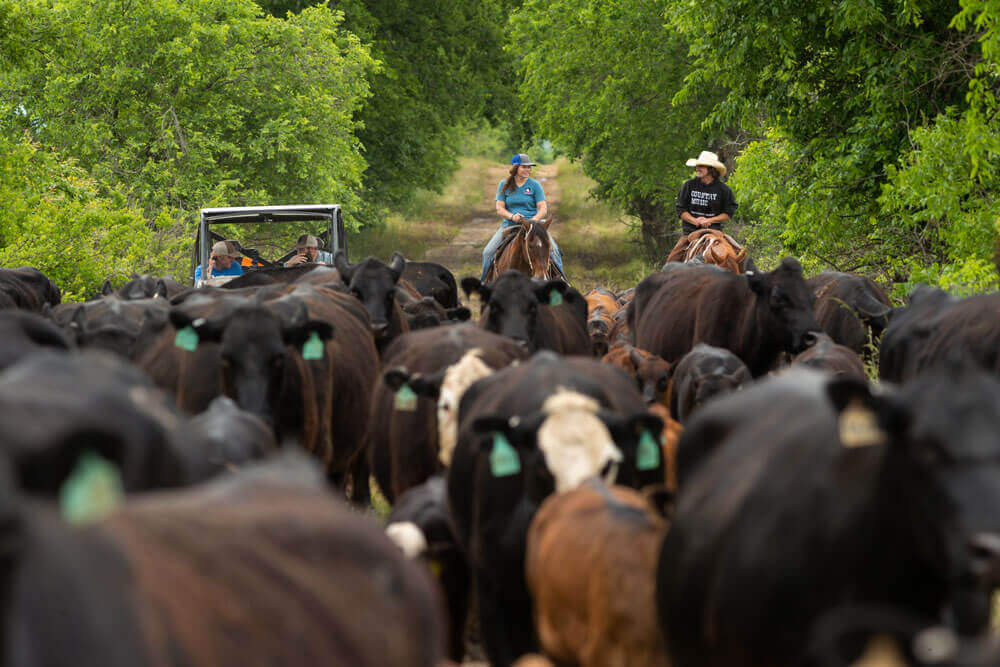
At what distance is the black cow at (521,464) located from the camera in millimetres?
5383

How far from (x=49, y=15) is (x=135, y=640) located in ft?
Result: 89.1

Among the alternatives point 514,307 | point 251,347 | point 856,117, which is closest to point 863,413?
point 251,347

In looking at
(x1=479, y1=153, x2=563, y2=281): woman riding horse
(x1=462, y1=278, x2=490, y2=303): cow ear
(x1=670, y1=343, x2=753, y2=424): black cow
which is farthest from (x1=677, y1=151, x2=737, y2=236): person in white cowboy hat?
(x1=670, y1=343, x2=753, y2=424): black cow

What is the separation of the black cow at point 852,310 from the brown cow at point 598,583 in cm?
806

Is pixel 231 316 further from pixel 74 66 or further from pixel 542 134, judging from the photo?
pixel 542 134

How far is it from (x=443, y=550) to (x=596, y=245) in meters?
39.8

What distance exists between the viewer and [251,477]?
3900 millimetres

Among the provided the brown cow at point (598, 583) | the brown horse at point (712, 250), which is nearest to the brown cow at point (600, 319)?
the brown horse at point (712, 250)

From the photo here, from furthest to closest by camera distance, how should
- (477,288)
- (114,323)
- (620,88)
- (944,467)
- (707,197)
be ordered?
Answer: (620,88), (707,197), (477,288), (114,323), (944,467)

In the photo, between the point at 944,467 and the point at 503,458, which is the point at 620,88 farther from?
the point at 944,467

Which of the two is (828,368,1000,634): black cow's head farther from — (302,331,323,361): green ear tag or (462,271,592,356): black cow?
(462,271,592,356): black cow

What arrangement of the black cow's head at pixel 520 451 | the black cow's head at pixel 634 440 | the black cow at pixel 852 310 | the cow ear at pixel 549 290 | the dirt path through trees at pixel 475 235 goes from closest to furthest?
1. the black cow's head at pixel 520 451
2. the black cow's head at pixel 634 440
3. the cow ear at pixel 549 290
4. the black cow at pixel 852 310
5. the dirt path through trees at pixel 475 235

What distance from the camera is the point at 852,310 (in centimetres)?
1259

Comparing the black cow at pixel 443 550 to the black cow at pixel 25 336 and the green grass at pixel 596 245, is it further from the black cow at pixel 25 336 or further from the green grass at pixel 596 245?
the green grass at pixel 596 245
